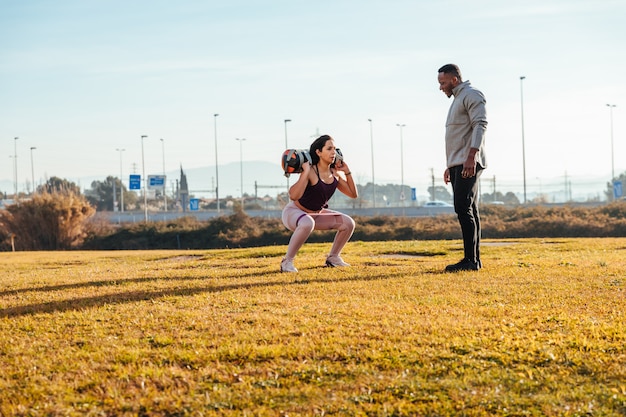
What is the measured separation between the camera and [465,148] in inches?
353

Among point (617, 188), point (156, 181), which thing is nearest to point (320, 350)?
point (617, 188)

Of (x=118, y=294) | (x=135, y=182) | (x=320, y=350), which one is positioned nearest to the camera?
(x=320, y=350)

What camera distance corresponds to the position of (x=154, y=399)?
3.98 meters

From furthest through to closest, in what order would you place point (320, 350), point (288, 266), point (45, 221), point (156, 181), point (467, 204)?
point (156, 181), point (45, 221), point (288, 266), point (467, 204), point (320, 350)

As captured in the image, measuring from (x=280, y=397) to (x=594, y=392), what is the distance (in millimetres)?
1603

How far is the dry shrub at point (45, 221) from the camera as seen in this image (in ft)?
119

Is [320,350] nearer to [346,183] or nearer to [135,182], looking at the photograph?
[346,183]

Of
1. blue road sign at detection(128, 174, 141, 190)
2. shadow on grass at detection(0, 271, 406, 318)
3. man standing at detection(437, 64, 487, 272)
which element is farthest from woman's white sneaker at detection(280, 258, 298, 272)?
blue road sign at detection(128, 174, 141, 190)

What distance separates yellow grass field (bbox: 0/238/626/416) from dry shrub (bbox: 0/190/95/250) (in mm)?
29817

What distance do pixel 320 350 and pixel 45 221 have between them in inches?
1335

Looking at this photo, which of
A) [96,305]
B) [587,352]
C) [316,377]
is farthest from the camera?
[96,305]

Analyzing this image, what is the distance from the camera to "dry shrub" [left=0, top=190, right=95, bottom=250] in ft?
119

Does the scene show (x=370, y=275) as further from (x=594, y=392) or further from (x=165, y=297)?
(x=594, y=392)

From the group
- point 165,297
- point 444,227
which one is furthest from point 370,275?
point 444,227
